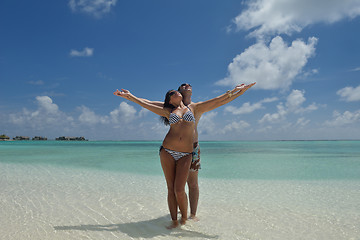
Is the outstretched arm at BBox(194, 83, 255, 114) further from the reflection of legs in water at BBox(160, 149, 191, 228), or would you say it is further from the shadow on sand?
the shadow on sand

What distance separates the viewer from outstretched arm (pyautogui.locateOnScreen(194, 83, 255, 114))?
418 cm

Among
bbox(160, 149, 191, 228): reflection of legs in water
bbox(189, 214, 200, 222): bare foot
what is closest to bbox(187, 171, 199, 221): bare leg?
bbox(189, 214, 200, 222): bare foot

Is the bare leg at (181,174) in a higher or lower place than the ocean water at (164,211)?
higher

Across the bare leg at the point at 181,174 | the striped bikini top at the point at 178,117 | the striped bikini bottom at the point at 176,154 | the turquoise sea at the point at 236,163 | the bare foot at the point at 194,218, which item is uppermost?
the striped bikini top at the point at 178,117

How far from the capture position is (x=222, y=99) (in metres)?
4.17

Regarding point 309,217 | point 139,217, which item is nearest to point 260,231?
point 309,217

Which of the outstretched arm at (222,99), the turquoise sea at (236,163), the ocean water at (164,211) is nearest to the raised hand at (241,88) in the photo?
the outstretched arm at (222,99)

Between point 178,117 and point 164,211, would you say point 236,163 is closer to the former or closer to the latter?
point 164,211

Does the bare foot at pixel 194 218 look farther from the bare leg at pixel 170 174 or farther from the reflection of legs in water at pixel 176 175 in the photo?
the reflection of legs in water at pixel 176 175

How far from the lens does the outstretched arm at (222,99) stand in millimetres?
4180

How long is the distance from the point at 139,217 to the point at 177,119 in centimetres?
227

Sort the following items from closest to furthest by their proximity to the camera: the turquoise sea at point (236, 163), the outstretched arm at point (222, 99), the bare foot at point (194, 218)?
the outstretched arm at point (222, 99), the bare foot at point (194, 218), the turquoise sea at point (236, 163)

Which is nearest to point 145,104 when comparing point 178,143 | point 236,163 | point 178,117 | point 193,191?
point 178,117

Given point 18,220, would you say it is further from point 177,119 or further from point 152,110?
point 177,119
